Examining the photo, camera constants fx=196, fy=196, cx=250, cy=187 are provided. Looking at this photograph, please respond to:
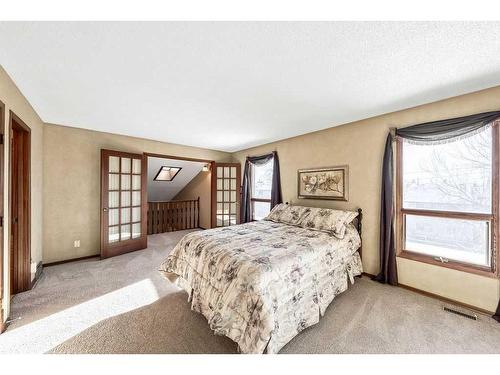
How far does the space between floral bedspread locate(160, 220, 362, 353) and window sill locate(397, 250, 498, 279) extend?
2.34 ft

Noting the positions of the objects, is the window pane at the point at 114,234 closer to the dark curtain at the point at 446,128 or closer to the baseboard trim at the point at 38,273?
the baseboard trim at the point at 38,273

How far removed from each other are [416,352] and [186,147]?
482 cm

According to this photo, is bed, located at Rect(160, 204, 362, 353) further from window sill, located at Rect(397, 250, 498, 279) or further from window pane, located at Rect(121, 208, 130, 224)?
window pane, located at Rect(121, 208, 130, 224)

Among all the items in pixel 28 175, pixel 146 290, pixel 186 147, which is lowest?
pixel 146 290

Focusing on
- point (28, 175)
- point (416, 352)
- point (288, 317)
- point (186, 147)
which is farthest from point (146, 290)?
point (186, 147)

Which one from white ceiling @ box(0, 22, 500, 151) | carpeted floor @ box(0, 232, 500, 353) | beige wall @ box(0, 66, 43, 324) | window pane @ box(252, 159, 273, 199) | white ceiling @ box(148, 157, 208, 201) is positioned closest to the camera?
white ceiling @ box(0, 22, 500, 151)

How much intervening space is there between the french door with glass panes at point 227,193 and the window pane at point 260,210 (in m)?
0.49

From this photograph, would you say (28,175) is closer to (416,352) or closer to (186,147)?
(186,147)

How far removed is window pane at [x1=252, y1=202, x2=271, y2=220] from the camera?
4.69 meters

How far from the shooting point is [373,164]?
288 centimetres

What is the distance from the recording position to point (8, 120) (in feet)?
6.28

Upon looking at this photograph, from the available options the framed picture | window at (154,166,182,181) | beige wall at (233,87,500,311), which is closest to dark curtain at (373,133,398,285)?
beige wall at (233,87,500,311)

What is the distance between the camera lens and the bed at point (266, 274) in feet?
4.87

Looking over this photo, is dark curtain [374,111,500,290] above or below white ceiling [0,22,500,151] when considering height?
below
